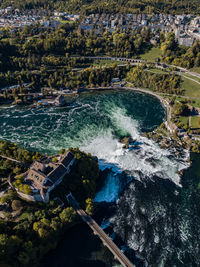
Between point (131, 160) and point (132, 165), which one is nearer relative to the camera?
point (132, 165)

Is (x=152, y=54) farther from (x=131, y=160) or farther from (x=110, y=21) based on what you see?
(x=131, y=160)

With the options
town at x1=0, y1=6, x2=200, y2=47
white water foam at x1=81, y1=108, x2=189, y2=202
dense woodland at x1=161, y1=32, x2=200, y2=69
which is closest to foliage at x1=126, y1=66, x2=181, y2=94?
dense woodland at x1=161, y1=32, x2=200, y2=69

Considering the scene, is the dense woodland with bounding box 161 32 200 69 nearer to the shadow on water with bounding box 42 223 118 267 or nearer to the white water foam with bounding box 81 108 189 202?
the white water foam with bounding box 81 108 189 202

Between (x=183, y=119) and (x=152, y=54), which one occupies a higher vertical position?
(x=152, y=54)

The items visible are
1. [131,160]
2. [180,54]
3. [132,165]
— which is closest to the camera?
[132,165]

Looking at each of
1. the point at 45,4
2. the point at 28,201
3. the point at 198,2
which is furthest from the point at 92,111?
the point at 198,2

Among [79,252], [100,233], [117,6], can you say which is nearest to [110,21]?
[117,6]

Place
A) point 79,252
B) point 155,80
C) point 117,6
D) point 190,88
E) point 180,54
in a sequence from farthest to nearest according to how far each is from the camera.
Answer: point 117,6, point 180,54, point 155,80, point 190,88, point 79,252
